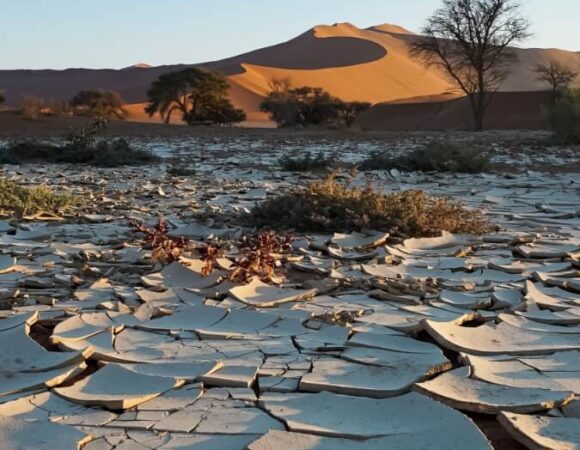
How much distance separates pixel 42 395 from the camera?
254cm

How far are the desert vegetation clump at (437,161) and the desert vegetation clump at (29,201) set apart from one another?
5529mm

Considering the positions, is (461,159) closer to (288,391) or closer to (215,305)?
(215,305)

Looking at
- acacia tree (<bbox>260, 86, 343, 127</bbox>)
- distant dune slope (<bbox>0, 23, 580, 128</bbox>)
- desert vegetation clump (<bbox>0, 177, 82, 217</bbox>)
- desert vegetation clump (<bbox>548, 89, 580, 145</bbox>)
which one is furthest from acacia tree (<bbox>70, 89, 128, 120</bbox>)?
desert vegetation clump (<bbox>0, 177, 82, 217</bbox>)

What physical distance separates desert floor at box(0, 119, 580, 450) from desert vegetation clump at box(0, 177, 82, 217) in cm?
29

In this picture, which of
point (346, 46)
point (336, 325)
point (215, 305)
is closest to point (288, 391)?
point (336, 325)

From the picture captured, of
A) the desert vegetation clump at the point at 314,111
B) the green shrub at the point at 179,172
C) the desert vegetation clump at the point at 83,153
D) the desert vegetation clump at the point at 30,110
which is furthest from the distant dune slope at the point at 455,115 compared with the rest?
the green shrub at the point at 179,172

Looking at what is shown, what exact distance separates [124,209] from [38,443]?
4.92 m

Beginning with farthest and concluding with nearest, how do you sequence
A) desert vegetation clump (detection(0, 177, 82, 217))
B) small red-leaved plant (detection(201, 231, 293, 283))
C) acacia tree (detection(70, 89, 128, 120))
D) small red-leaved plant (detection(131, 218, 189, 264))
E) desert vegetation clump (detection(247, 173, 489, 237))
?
acacia tree (detection(70, 89, 128, 120)) → desert vegetation clump (detection(0, 177, 82, 217)) → desert vegetation clump (detection(247, 173, 489, 237)) → small red-leaved plant (detection(131, 218, 189, 264)) → small red-leaved plant (detection(201, 231, 293, 283))

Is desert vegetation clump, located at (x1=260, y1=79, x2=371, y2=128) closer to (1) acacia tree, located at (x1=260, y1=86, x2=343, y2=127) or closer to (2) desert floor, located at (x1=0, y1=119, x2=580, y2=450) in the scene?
(1) acacia tree, located at (x1=260, y1=86, x2=343, y2=127)

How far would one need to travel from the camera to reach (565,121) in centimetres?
1700

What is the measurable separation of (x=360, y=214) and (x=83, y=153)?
27.6 ft

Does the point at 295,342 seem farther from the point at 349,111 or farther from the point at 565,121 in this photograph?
the point at 349,111

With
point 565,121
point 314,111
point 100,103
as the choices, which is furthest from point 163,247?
point 100,103

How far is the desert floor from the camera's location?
7.50 feet
